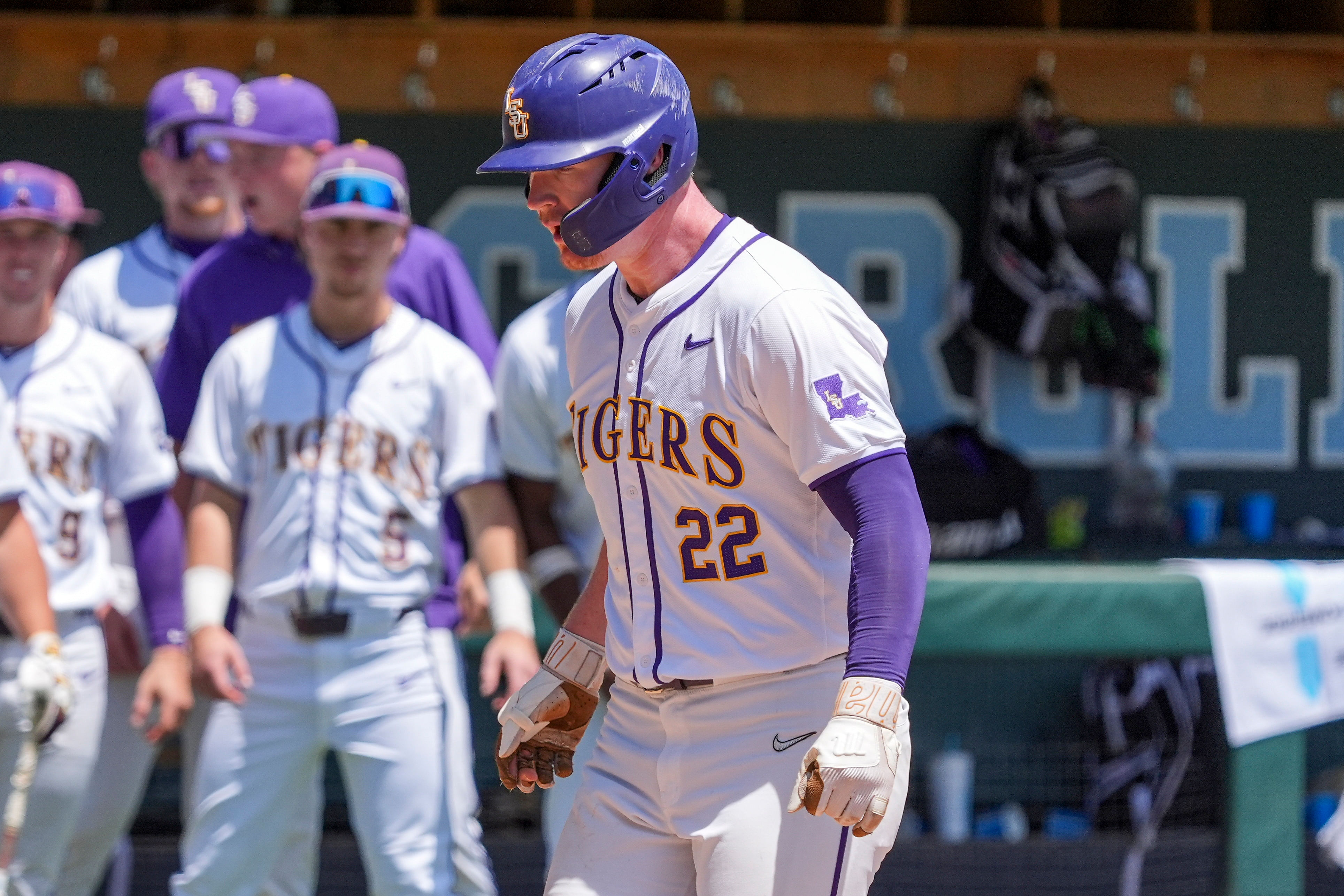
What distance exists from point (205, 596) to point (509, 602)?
1.85 feet

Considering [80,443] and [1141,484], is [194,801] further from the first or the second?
[1141,484]

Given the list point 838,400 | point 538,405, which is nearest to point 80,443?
point 538,405

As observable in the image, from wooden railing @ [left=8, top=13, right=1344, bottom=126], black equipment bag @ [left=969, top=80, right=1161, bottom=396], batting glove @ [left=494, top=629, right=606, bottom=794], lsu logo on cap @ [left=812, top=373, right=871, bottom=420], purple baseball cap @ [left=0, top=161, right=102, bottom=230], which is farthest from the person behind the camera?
black equipment bag @ [left=969, top=80, right=1161, bottom=396]

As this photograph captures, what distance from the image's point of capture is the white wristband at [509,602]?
315 centimetres

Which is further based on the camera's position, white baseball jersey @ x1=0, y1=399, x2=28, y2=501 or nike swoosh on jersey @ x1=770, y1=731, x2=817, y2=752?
white baseball jersey @ x1=0, y1=399, x2=28, y2=501

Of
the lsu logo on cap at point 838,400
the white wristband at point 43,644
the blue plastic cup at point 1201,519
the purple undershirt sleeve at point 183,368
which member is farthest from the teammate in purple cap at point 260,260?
the blue plastic cup at point 1201,519

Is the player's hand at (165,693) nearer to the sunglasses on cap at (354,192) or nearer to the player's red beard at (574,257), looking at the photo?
the sunglasses on cap at (354,192)

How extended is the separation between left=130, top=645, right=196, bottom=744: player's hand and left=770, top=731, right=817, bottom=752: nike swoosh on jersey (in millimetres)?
1617

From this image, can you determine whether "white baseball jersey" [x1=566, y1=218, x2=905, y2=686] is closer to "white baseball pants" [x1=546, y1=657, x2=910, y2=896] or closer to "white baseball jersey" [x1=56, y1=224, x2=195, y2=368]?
"white baseball pants" [x1=546, y1=657, x2=910, y2=896]

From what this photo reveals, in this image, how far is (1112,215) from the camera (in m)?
5.30

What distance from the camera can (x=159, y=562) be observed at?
3.33 meters

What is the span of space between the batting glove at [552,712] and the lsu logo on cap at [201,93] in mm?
2076

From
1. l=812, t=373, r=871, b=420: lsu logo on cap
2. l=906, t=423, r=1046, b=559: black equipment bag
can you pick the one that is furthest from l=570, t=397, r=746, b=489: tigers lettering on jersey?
l=906, t=423, r=1046, b=559: black equipment bag

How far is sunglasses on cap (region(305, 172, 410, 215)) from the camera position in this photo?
311 centimetres
